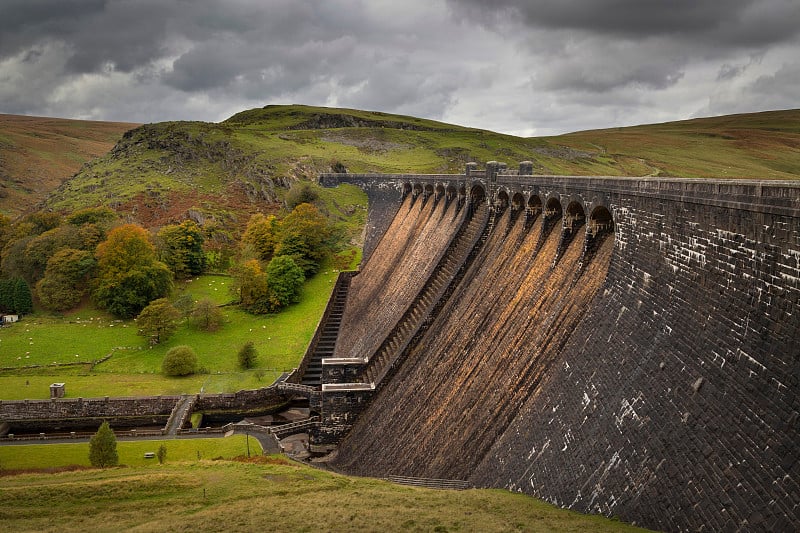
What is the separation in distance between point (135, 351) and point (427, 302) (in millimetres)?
35807

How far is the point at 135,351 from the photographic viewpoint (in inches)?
2438

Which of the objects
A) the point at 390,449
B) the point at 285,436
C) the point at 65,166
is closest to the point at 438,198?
the point at 285,436

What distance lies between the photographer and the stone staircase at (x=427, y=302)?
42.1 m

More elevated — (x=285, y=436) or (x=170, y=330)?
(x=170, y=330)

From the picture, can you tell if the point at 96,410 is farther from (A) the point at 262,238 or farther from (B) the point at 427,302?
(A) the point at 262,238

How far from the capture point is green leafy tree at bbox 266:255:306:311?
7256 cm

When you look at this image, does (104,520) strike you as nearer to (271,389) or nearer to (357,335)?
(271,389)

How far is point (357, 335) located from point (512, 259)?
25.3m

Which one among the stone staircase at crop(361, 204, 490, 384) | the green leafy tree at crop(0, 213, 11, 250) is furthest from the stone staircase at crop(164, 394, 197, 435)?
the green leafy tree at crop(0, 213, 11, 250)

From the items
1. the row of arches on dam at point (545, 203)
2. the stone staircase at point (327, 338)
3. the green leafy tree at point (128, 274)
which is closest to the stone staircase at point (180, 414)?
the stone staircase at point (327, 338)

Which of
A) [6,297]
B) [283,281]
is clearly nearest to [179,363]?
[283,281]

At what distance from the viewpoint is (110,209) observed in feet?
302

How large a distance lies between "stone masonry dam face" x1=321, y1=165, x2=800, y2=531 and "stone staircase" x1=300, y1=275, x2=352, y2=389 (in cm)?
1541

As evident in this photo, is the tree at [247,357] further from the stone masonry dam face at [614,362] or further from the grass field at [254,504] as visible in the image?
the grass field at [254,504]
